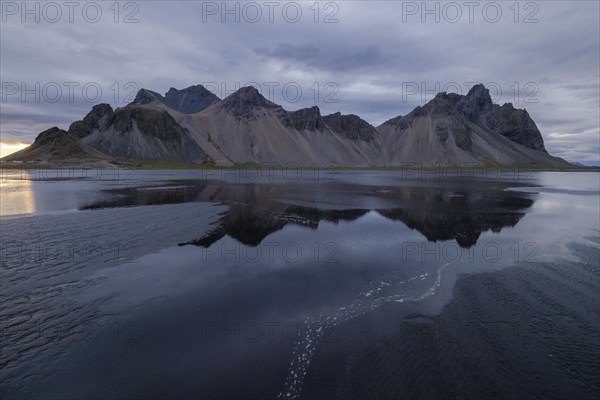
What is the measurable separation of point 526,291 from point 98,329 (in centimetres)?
2068

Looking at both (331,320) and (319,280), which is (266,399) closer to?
(331,320)

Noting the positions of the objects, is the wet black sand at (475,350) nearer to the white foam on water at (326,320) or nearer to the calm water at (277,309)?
the calm water at (277,309)

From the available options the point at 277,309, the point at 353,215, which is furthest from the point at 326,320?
the point at 353,215

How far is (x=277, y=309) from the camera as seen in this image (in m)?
15.4

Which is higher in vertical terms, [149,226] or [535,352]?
[149,226]

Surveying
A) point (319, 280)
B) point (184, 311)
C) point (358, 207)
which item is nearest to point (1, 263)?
point (184, 311)

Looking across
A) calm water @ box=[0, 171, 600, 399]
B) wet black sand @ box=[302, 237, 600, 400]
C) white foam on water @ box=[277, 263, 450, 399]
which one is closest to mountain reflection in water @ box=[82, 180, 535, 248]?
calm water @ box=[0, 171, 600, 399]

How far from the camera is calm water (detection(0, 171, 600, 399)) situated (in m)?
10.3

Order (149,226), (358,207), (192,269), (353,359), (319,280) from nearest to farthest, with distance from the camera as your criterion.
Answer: (353,359)
(319,280)
(192,269)
(149,226)
(358,207)

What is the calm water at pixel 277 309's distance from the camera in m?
10.3

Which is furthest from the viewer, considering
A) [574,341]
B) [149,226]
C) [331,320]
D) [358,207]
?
[358,207]

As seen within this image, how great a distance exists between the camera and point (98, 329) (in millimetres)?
13297

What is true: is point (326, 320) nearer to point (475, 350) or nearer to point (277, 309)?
point (277, 309)

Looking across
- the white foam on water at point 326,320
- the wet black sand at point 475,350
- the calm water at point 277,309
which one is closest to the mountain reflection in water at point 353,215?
the calm water at point 277,309
